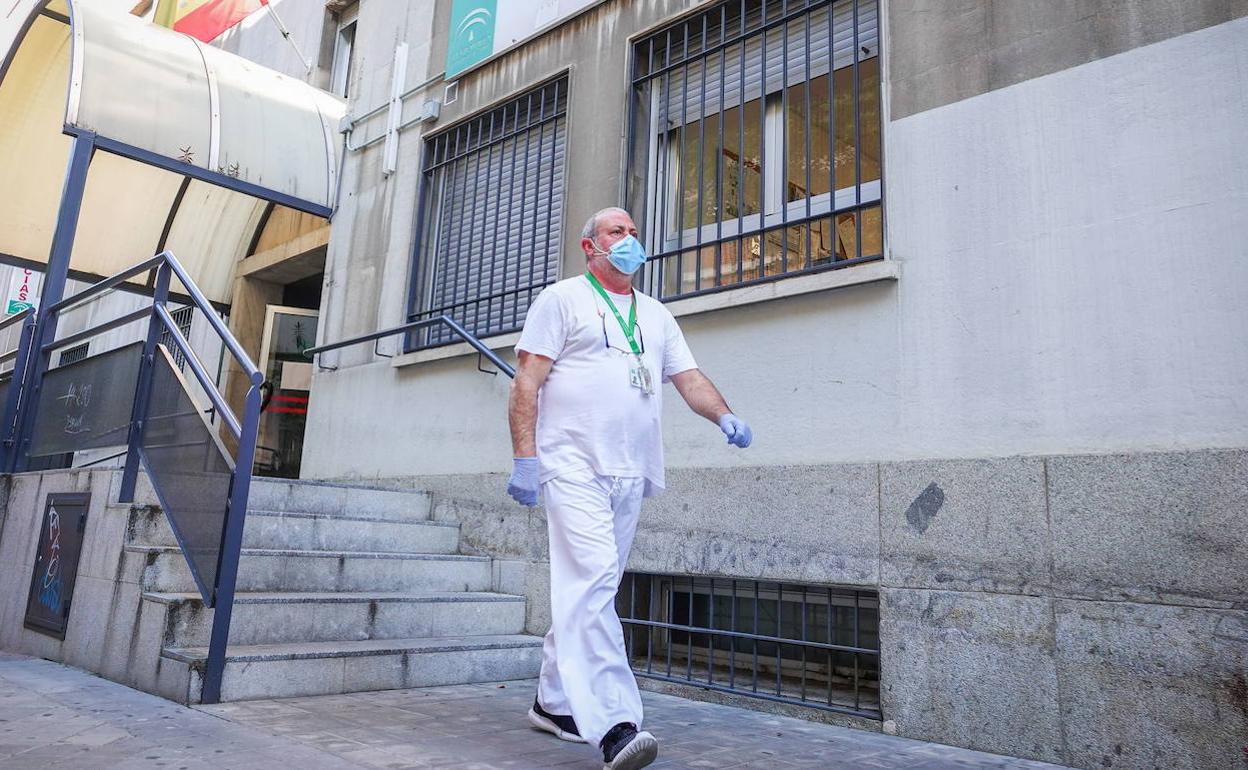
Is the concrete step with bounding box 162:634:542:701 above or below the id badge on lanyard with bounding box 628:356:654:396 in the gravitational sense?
below

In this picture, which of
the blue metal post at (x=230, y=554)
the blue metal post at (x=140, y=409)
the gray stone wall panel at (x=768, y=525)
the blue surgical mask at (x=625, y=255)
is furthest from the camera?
the blue metal post at (x=140, y=409)

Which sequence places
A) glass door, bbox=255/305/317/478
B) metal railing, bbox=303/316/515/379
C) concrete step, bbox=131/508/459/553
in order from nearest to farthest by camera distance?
1. concrete step, bbox=131/508/459/553
2. metal railing, bbox=303/316/515/379
3. glass door, bbox=255/305/317/478

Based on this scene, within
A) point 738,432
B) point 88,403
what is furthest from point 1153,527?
point 88,403

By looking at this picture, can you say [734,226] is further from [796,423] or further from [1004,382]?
[1004,382]

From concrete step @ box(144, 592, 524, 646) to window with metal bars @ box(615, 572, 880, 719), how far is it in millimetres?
760

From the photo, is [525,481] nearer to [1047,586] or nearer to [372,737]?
[372,737]

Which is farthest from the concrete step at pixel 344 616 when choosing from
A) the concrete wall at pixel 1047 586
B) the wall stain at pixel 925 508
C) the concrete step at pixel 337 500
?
the wall stain at pixel 925 508

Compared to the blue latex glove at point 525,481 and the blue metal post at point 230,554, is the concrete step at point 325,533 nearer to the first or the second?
the blue metal post at point 230,554

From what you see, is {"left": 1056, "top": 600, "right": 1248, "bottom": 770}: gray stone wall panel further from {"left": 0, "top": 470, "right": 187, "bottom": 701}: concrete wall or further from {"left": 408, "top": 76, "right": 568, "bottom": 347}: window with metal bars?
{"left": 408, "top": 76, "right": 568, "bottom": 347}: window with metal bars

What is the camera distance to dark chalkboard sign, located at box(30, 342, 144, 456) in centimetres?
509

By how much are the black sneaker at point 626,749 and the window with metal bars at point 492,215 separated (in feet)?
12.7

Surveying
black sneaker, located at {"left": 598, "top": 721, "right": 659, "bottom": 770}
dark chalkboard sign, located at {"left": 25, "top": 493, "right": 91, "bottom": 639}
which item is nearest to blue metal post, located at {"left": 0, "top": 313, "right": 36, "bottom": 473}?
dark chalkboard sign, located at {"left": 25, "top": 493, "right": 91, "bottom": 639}

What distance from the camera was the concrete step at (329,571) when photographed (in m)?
4.22

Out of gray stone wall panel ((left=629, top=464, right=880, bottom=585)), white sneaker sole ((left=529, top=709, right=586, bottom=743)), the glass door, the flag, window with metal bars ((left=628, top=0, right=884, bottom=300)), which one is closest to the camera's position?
white sneaker sole ((left=529, top=709, right=586, bottom=743))
